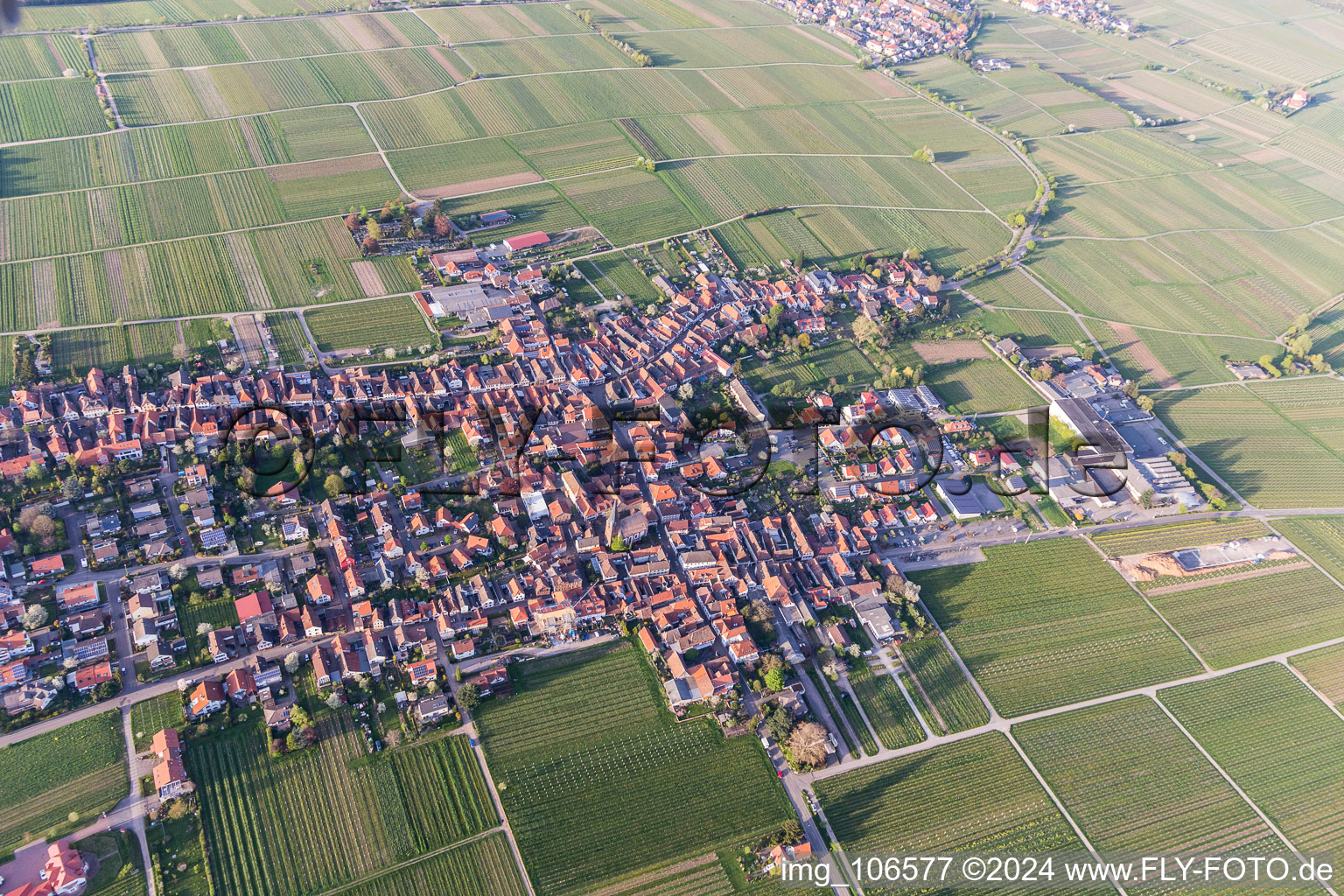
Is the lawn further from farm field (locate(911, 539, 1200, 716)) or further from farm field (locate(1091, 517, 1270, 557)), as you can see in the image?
farm field (locate(1091, 517, 1270, 557))

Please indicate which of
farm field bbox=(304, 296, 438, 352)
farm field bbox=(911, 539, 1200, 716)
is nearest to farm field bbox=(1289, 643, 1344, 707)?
farm field bbox=(911, 539, 1200, 716)

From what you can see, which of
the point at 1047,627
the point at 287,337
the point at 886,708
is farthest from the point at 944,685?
the point at 287,337

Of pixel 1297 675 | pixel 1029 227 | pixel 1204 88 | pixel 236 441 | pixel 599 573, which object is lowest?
pixel 1297 675

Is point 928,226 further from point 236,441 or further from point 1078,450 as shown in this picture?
point 236,441

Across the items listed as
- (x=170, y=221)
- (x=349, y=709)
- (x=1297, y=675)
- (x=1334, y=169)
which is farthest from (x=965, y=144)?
(x=349, y=709)

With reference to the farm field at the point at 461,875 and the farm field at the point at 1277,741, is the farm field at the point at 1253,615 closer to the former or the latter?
the farm field at the point at 1277,741

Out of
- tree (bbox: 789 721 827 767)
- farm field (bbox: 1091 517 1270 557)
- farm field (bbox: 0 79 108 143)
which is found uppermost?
farm field (bbox: 0 79 108 143)

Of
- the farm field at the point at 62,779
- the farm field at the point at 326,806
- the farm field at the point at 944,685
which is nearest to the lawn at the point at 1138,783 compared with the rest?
the farm field at the point at 944,685

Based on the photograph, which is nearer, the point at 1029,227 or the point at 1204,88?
the point at 1029,227
